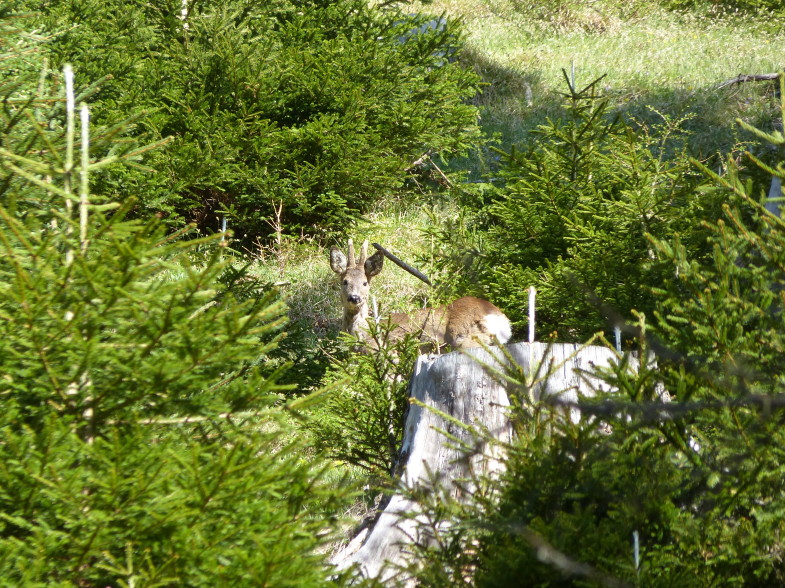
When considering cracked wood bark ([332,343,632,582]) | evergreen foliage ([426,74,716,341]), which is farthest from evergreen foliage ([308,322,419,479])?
evergreen foliage ([426,74,716,341])

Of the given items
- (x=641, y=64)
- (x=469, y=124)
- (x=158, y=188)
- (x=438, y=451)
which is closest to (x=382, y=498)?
(x=438, y=451)

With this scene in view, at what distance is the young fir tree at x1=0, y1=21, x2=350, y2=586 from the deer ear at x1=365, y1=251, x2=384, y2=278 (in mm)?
5990

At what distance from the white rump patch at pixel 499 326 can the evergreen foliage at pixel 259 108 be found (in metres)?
3.12

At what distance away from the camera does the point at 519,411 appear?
330 centimetres

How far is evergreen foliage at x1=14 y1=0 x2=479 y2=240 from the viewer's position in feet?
30.0

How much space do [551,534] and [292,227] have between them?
7557 millimetres

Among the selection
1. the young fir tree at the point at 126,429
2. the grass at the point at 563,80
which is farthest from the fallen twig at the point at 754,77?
the young fir tree at the point at 126,429

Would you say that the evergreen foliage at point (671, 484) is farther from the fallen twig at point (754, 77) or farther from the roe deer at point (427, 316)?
the fallen twig at point (754, 77)

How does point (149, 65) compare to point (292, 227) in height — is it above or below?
above

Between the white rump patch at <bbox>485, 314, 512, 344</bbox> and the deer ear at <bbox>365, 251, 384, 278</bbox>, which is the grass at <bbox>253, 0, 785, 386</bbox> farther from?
the white rump patch at <bbox>485, 314, 512, 344</bbox>

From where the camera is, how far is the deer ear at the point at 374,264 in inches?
349

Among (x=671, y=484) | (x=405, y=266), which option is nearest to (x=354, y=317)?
(x=405, y=266)

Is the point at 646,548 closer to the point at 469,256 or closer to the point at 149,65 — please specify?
the point at 469,256

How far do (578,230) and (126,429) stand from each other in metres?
3.94
